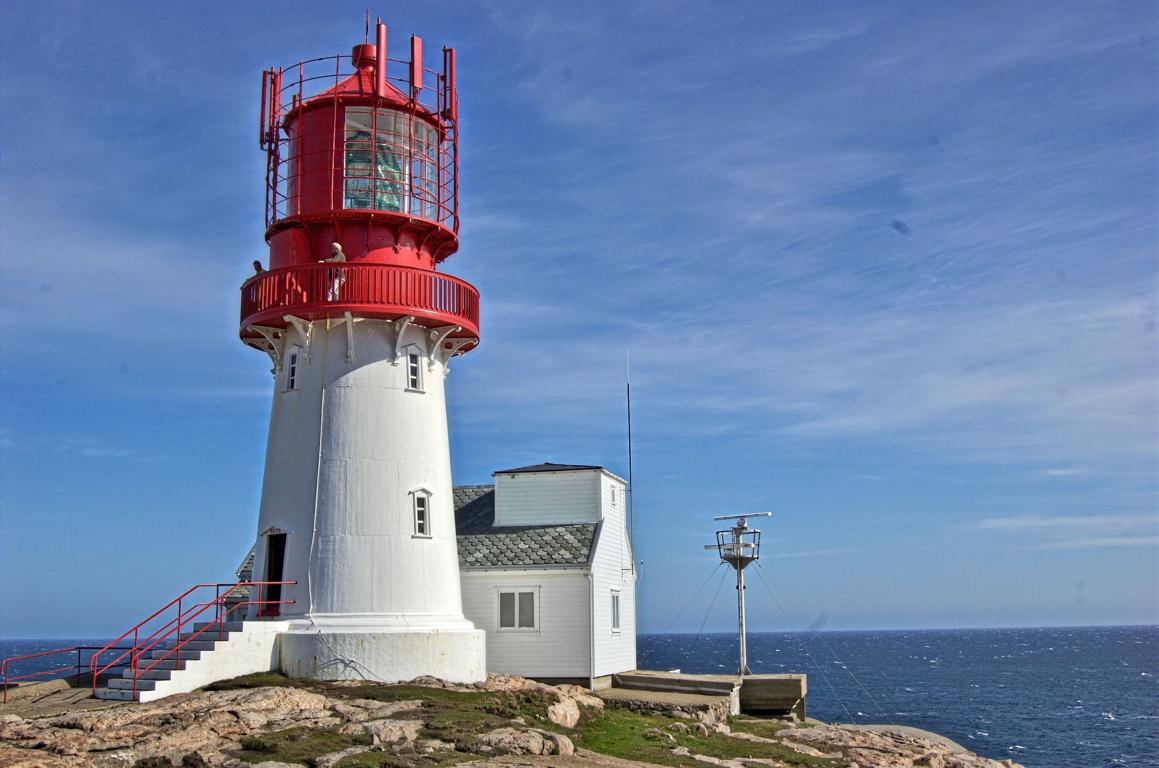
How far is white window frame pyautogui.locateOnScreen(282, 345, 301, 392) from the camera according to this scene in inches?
1044

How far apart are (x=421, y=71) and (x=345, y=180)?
11.0 feet

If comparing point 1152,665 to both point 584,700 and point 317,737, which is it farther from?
point 317,737

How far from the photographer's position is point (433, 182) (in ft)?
90.0

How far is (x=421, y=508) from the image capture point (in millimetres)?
26391

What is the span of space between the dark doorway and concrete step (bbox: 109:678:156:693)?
410cm

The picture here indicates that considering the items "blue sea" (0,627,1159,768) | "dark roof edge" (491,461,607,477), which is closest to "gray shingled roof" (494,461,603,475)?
"dark roof edge" (491,461,607,477)

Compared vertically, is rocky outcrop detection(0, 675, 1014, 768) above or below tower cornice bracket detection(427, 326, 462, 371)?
below

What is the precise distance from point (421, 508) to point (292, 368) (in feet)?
14.5

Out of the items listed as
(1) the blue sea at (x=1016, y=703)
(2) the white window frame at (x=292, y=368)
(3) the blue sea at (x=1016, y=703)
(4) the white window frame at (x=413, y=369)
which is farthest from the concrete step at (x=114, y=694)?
(1) the blue sea at (x=1016, y=703)

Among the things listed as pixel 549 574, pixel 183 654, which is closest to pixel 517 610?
pixel 549 574

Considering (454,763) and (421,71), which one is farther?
(421,71)

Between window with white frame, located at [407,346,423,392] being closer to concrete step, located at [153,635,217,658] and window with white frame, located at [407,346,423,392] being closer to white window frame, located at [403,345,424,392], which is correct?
white window frame, located at [403,345,424,392]

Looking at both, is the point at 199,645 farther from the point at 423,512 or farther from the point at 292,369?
the point at 292,369

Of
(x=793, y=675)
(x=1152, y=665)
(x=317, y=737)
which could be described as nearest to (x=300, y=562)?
(x=317, y=737)
